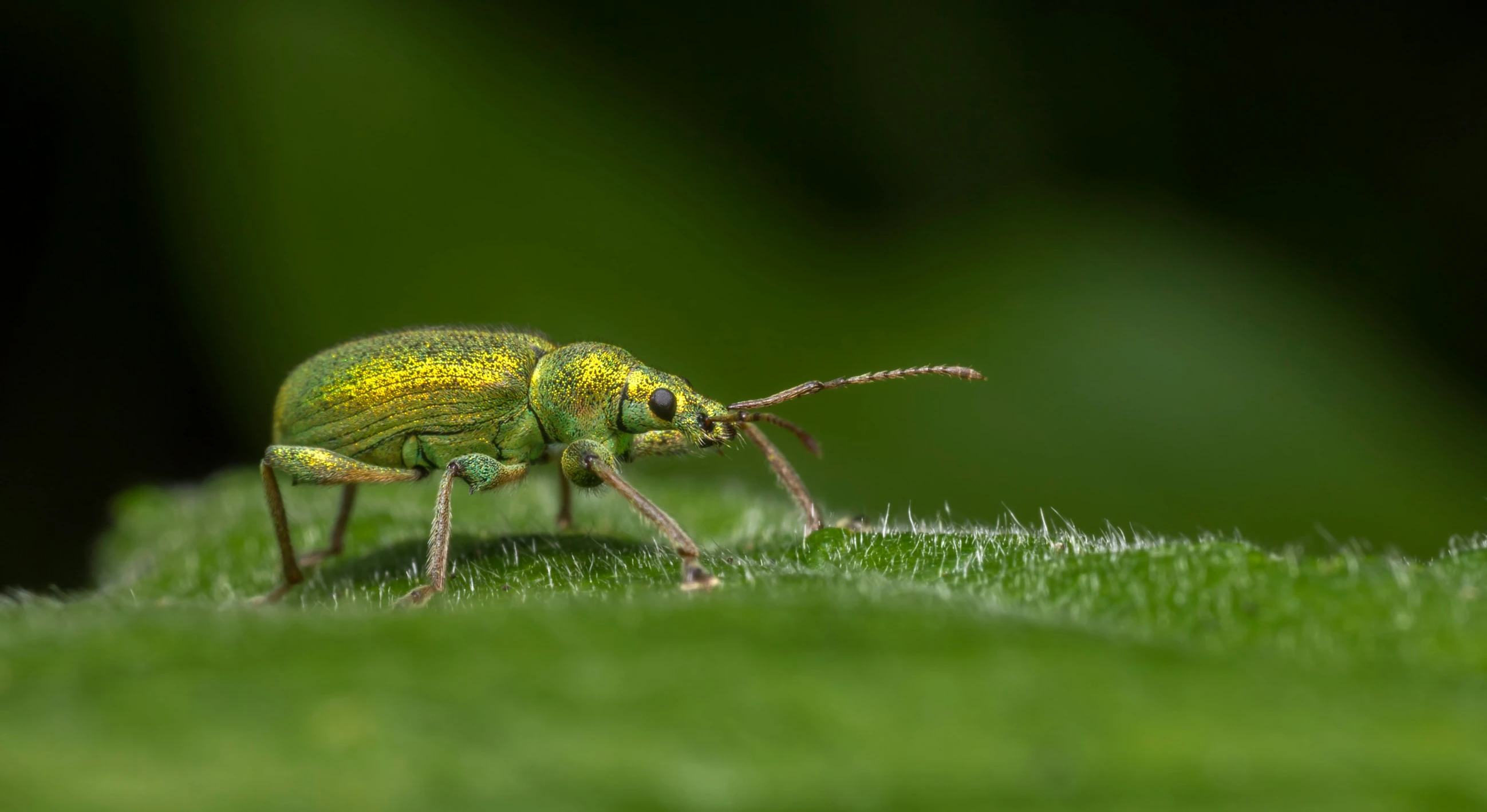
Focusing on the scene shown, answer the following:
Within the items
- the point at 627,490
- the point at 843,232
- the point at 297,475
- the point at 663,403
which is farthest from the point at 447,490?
the point at 843,232

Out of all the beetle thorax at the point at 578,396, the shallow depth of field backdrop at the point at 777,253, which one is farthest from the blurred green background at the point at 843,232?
the beetle thorax at the point at 578,396

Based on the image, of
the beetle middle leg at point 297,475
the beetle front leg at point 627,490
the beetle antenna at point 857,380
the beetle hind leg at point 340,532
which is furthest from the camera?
the beetle hind leg at point 340,532

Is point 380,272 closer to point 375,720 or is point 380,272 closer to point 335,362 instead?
point 335,362

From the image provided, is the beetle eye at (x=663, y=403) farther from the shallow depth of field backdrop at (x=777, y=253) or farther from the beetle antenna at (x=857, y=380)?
the shallow depth of field backdrop at (x=777, y=253)

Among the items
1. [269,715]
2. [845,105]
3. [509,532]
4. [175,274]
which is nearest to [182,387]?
[175,274]

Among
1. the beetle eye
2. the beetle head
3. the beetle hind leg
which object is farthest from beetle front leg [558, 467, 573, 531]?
the beetle hind leg

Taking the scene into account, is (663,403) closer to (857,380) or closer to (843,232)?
(857,380)

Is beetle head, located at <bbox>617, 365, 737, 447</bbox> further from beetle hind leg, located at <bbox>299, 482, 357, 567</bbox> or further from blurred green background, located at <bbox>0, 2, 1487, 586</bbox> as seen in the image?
blurred green background, located at <bbox>0, 2, 1487, 586</bbox>
